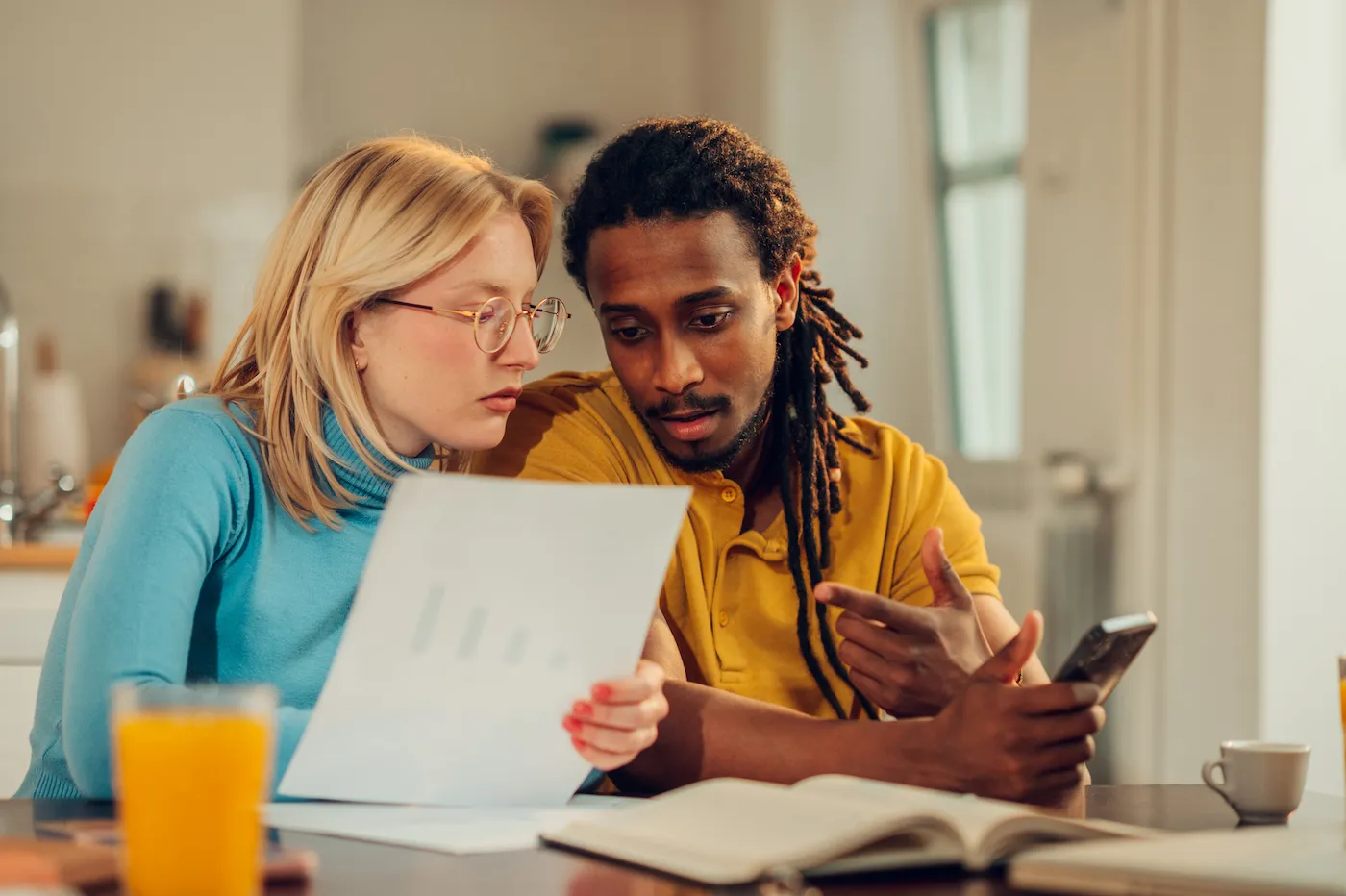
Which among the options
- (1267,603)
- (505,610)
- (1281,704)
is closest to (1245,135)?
(1267,603)

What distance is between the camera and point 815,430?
5.54ft

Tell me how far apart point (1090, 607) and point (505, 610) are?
2.26 metres

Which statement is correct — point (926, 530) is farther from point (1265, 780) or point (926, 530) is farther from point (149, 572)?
point (149, 572)

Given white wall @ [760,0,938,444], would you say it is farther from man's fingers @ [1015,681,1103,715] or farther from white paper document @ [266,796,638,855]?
white paper document @ [266,796,638,855]

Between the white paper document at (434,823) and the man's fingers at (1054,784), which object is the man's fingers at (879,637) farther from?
the white paper document at (434,823)

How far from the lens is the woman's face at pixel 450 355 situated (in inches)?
53.7

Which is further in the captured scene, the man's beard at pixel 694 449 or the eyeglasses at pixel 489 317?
the man's beard at pixel 694 449

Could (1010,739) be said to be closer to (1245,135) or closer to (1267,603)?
(1267,603)

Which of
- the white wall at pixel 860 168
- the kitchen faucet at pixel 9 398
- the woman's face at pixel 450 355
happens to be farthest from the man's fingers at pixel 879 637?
the white wall at pixel 860 168

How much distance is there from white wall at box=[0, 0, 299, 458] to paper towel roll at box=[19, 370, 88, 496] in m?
0.18

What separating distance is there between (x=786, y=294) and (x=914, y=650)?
0.54 m

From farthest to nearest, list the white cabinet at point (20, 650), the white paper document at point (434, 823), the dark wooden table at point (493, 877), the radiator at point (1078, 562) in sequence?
the radiator at point (1078, 562)
the white cabinet at point (20, 650)
the white paper document at point (434, 823)
the dark wooden table at point (493, 877)

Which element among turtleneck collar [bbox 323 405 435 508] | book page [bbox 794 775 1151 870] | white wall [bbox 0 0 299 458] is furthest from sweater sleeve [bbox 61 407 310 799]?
white wall [bbox 0 0 299 458]

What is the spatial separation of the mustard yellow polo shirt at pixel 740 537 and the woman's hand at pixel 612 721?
45 centimetres
